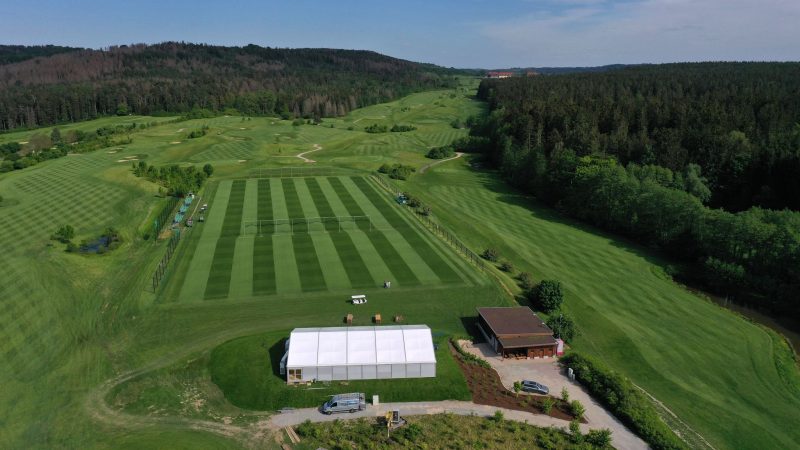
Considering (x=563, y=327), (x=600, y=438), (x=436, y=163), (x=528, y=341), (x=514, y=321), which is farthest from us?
(x=436, y=163)

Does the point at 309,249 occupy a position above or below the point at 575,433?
above

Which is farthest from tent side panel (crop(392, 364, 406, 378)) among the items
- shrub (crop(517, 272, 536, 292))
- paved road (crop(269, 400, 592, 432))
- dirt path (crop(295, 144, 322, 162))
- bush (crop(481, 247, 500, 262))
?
dirt path (crop(295, 144, 322, 162))

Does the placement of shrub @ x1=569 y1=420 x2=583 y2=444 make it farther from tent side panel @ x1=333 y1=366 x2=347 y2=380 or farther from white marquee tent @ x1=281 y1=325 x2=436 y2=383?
tent side panel @ x1=333 y1=366 x2=347 y2=380

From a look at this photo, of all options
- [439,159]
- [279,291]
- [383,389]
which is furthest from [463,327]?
[439,159]

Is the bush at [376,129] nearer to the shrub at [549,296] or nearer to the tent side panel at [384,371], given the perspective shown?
the shrub at [549,296]

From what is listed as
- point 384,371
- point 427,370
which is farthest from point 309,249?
point 427,370

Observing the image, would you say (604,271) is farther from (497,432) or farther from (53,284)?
(53,284)

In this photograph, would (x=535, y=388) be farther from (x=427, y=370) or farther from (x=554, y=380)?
(x=427, y=370)

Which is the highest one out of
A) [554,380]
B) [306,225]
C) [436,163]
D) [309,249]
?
[436,163]
